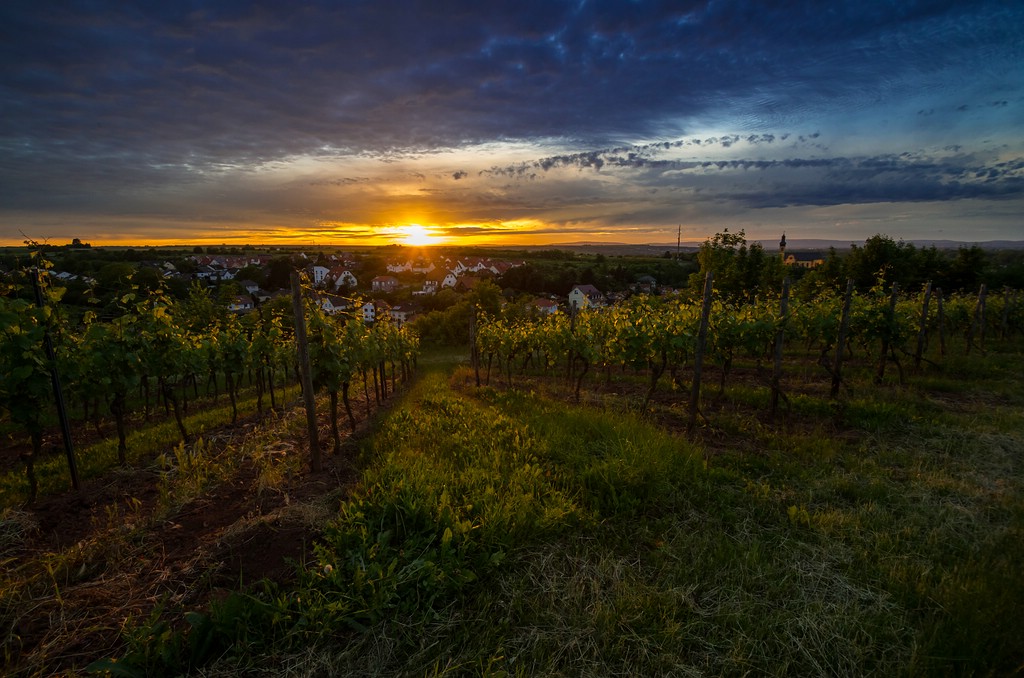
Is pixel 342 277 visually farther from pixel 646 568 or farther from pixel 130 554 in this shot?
pixel 646 568

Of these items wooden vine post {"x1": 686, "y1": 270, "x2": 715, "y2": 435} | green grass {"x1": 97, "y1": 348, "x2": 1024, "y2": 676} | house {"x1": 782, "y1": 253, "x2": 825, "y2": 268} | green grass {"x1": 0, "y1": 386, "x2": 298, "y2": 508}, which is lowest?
green grass {"x1": 0, "y1": 386, "x2": 298, "y2": 508}

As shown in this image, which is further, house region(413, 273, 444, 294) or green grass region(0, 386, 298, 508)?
house region(413, 273, 444, 294)

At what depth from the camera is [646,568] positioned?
378 centimetres

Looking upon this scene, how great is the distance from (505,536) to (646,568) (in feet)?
4.31

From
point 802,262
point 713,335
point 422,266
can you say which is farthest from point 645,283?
point 713,335

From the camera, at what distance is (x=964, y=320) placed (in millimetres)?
16094

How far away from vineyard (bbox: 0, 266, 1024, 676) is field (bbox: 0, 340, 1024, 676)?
24 mm

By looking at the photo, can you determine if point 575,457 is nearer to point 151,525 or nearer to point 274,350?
point 151,525

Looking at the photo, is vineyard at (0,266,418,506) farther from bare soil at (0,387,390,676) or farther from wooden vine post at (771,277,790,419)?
wooden vine post at (771,277,790,419)

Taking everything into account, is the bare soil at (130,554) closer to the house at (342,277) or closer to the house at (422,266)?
the house at (342,277)

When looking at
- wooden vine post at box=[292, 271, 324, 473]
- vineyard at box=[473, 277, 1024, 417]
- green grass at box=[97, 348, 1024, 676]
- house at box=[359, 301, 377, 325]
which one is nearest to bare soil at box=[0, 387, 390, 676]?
green grass at box=[97, 348, 1024, 676]

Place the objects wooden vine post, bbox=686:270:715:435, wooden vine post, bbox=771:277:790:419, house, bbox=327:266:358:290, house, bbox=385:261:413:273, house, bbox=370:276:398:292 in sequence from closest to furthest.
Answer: wooden vine post, bbox=686:270:715:435
wooden vine post, bbox=771:277:790:419
house, bbox=327:266:358:290
house, bbox=370:276:398:292
house, bbox=385:261:413:273

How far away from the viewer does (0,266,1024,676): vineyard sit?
2.93 metres

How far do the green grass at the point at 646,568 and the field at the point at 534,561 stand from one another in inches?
0.8
